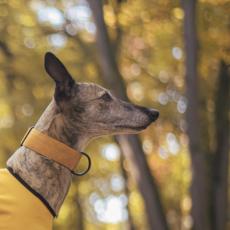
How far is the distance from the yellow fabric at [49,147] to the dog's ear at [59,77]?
0.81 feet

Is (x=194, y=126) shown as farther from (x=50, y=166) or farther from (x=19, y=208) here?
(x=19, y=208)

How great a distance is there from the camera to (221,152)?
769cm

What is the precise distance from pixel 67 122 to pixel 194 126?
10.8 feet

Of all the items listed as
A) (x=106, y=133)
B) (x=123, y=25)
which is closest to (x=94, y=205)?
(x=123, y=25)

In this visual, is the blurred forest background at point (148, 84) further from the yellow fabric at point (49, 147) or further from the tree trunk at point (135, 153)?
the yellow fabric at point (49, 147)

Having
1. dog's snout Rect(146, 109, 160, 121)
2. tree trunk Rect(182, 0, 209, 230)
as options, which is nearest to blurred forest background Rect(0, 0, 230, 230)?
tree trunk Rect(182, 0, 209, 230)

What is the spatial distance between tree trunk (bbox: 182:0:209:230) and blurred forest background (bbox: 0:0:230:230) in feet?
0.03

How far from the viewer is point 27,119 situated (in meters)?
9.11

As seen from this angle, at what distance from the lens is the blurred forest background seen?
703 cm

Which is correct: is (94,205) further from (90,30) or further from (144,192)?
(144,192)

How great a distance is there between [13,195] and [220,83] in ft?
15.1

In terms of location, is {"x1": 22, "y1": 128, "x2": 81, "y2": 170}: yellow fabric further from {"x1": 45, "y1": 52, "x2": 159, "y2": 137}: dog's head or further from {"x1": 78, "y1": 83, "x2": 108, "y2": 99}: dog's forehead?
{"x1": 78, "y1": 83, "x2": 108, "y2": 99}: dog's forehead

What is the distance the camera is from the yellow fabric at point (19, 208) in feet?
11.6

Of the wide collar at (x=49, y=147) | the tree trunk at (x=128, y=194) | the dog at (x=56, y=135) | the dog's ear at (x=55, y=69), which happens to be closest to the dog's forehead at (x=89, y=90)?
the dog at (x=56, y=135)
